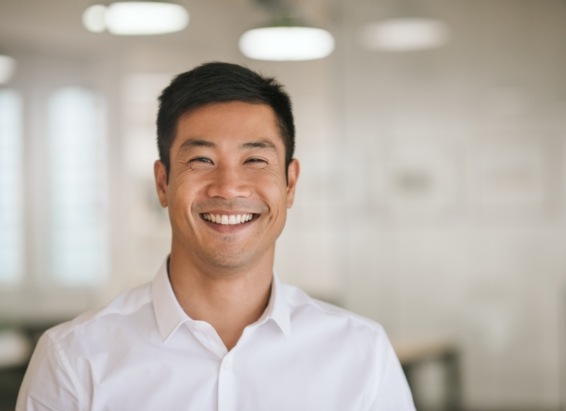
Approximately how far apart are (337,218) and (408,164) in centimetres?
43

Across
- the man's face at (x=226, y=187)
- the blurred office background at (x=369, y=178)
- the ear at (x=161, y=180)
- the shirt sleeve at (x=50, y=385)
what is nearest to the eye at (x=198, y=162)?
the man's face at (x=226, y=187)

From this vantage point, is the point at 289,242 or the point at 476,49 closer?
the point at 476,49

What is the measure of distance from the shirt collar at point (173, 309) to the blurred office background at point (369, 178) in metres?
2.39

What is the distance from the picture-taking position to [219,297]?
1661 mm

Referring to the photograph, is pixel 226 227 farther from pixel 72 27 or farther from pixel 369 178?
pixel 72 27

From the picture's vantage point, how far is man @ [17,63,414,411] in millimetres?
1575

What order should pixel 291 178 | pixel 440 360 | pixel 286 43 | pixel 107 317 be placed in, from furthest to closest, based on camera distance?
pixel 286 43, pixel 440 360, pixel 291 178, pixel 107 317

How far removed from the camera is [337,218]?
4.18 metres

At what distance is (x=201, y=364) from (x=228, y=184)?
33cm

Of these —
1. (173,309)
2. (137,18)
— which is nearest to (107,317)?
(173,309)

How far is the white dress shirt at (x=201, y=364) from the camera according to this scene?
5.15 feet

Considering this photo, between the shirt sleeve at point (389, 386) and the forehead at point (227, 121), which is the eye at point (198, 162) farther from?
the shirt sleeve at point (389, 386)

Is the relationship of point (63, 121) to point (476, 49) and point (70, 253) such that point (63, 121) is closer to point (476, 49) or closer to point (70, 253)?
point (70, 253)

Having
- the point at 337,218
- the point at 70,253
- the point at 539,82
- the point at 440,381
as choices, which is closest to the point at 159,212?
the point at 70,253
